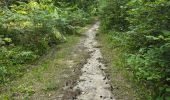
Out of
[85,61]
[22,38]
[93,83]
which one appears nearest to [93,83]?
[93,83]

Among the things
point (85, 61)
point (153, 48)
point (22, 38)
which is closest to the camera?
point (153, 48)

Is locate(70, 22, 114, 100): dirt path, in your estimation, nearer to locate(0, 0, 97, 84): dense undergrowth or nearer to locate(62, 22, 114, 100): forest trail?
Answer: locate(62, 22, 114, 100): forest trail

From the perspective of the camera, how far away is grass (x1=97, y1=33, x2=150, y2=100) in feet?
33.6

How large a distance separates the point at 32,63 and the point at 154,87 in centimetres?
698

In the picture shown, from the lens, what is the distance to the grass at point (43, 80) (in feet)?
34.0

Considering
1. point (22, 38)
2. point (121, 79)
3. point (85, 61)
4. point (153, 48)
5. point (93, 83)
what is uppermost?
point (153, 48)

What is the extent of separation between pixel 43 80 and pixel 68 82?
1.13 metres


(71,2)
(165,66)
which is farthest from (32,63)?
(71,2)

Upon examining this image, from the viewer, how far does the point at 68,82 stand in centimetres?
1171

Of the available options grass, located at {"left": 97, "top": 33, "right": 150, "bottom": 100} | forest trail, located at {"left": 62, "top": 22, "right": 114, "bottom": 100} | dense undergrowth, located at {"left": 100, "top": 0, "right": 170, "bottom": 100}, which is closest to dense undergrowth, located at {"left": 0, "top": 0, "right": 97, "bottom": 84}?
forest trail, located at {"left": 62, "top": 22, "right": 114, "bottom": 100}

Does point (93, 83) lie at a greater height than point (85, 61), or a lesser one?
greater

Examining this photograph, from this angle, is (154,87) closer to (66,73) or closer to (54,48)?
(66,73)

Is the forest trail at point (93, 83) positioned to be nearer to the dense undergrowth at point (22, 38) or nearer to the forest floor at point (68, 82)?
the forest floor at point (68, 82)

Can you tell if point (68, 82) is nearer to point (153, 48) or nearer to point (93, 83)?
point (93, 83)
